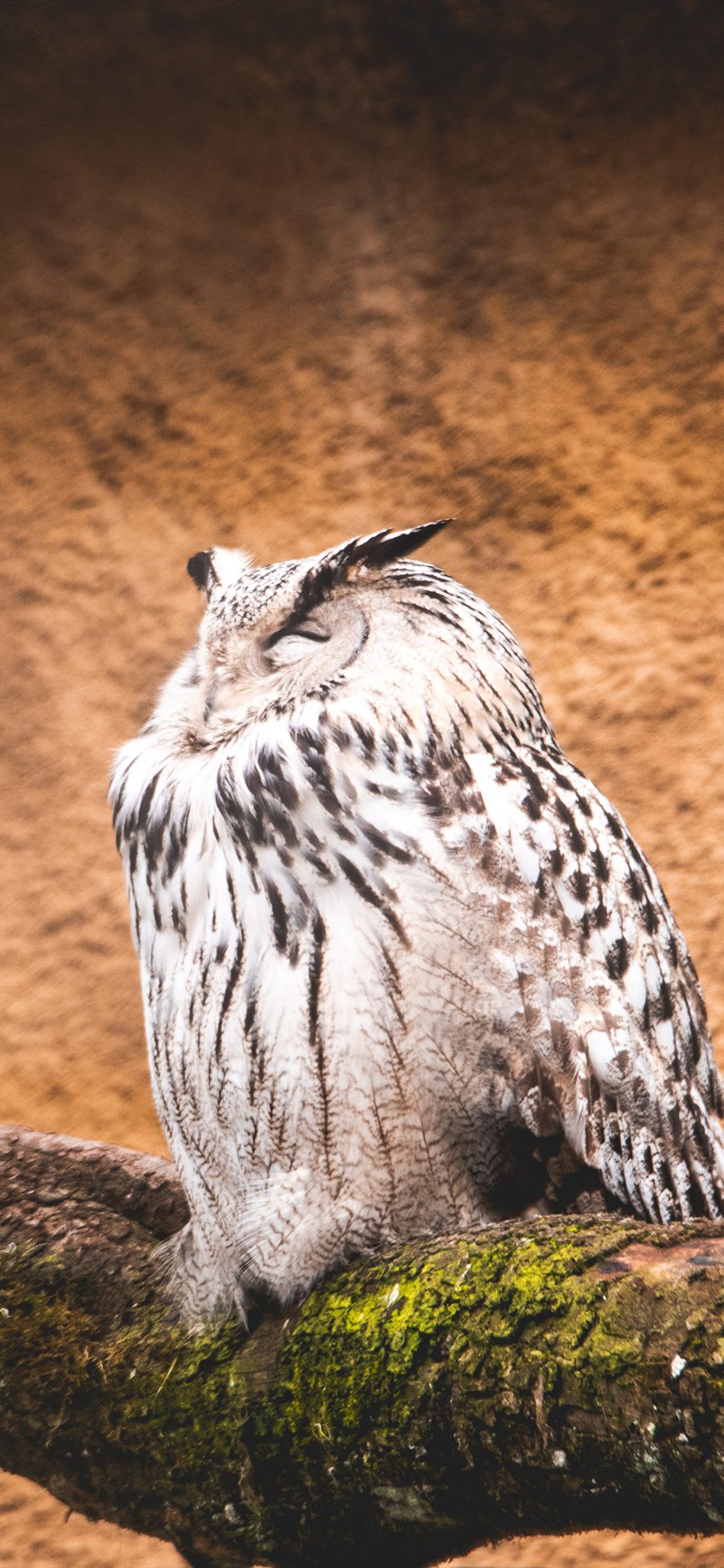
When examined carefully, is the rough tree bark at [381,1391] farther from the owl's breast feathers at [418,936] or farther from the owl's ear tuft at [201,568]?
the owl's ear tuft at [201,568]

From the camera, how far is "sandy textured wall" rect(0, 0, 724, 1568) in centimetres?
313

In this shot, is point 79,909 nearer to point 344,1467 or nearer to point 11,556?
point 11,556

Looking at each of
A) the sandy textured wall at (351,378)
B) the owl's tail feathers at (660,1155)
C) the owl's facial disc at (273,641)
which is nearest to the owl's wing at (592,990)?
the owl's tail feathers at (660,1155)

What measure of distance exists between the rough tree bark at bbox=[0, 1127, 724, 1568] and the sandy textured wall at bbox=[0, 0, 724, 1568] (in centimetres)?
146

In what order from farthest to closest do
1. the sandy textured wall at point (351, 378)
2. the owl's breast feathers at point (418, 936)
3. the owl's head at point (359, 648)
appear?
the sandy textured wall at point (351, 378) < the owl's head at point (359, 648) < the owl's breast feathers at point (418, 936)

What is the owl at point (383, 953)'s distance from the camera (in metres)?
1.39

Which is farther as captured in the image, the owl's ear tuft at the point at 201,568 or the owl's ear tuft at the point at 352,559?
the owl's ear tuft at the point at 201,568

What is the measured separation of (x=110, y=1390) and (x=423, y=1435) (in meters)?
0.56

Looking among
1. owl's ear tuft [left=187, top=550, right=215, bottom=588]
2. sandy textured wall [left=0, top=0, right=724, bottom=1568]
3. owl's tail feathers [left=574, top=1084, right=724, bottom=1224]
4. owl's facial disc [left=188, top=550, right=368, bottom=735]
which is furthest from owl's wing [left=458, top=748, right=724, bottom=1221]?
sandy textured wall [left=0, top=0, right=724, bottom=1568]

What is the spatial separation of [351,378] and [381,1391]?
2655 millimetres

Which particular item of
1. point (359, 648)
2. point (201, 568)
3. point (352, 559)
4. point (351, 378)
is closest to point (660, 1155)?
point (359, 648)

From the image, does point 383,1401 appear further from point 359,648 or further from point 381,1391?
point 359,648

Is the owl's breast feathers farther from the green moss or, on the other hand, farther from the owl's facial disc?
the green moss

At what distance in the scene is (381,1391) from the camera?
1186mm
